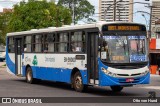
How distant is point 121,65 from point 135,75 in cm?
74

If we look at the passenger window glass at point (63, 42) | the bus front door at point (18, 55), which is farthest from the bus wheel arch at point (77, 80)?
the bus front door at point (18, 55)

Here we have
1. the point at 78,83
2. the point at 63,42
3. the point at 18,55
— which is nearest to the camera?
the point at 78,83

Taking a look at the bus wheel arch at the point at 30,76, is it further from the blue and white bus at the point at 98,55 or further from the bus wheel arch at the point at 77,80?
the bus wheel arch at the point at 77,80

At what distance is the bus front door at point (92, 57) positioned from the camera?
19422 millimetres

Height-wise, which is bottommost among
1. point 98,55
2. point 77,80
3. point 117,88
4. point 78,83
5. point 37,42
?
point 117,88

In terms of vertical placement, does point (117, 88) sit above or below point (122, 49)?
below

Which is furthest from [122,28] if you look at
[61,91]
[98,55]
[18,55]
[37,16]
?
[37,16]

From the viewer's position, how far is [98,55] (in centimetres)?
1906

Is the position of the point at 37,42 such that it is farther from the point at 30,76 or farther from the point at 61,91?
the point at 61,91

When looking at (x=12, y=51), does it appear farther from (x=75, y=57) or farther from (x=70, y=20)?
(x=70, y=20)

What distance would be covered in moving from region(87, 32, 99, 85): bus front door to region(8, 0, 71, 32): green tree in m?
35.5

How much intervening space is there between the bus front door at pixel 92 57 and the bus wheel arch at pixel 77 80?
758mm

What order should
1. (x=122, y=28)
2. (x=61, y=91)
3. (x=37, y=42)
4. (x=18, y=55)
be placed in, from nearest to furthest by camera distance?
(x=122, y=28) < (x=61, y=91) < (x=37, y=42) < (x=18, y=55)

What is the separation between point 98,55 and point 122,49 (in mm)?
981
